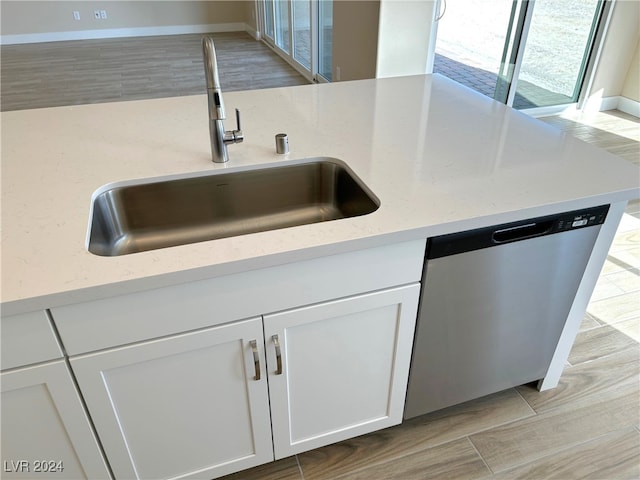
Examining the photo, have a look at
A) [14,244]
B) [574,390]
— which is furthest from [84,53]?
[574,390]

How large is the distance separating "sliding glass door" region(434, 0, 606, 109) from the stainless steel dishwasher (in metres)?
2.93

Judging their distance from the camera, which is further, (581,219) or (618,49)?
(618,49)

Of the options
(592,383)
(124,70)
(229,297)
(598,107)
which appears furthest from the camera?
(124,70)

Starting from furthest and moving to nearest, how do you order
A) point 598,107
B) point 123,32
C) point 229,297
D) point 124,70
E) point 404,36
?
point 123,32 < point 124,70 < point 598,107 < point 404,36 < point 229,297

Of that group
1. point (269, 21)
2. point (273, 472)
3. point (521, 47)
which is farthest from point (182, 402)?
point (269, 21)

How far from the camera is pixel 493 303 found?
1.41m

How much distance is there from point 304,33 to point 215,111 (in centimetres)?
461

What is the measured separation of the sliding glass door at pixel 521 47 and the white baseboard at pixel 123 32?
4.35 m

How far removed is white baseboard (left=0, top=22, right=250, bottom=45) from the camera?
7145mm

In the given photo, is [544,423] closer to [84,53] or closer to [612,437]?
[612,437]

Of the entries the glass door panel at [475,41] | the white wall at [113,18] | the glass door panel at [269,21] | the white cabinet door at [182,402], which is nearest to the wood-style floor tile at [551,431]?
the white cabinet door at [182,402]

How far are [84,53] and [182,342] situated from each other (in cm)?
689

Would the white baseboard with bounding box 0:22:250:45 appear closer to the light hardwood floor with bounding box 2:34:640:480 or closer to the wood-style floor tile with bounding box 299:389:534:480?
the light hardwood floor with bounding box 2:34:640:480

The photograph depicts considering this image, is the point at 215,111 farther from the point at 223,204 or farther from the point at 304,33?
the point at 304,33
